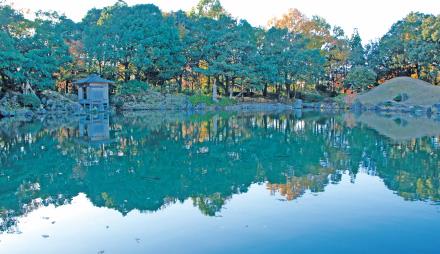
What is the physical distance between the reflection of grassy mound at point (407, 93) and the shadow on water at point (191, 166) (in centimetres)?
2431

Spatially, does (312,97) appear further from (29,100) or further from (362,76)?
(29,100)

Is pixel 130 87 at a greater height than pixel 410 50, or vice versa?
pixel 410 50

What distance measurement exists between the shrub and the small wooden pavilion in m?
3.71

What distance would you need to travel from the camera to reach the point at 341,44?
54062 mm

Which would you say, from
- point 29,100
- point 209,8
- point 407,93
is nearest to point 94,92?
point 29,100

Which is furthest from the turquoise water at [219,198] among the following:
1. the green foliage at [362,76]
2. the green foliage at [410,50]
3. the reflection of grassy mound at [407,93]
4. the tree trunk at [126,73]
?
the green foliage at [362,76]

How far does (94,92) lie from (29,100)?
16.8 ft

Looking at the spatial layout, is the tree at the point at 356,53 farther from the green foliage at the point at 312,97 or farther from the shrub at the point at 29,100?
the shrub at the point at 29,100

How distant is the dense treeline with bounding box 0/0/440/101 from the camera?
109ft

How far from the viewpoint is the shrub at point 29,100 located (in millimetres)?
30870

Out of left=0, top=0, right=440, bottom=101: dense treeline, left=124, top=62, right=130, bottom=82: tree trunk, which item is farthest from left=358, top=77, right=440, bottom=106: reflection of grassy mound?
left=124, top=62, right=130, bottom=82: tree trunk

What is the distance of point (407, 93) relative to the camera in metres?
41.6

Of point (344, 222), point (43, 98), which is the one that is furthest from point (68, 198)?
point (43, 98)

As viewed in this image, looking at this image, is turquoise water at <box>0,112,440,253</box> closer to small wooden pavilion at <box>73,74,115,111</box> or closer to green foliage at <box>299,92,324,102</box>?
small wooden pavilion at <box>73,74,115,111</box>
